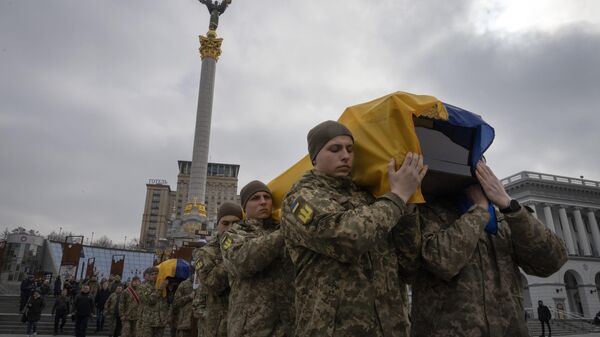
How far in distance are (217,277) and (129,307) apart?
23.9 ft

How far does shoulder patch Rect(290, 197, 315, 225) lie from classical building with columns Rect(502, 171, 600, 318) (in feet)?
134

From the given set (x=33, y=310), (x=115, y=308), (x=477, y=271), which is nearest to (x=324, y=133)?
(x=477, y=271)

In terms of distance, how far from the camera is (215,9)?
156 feet

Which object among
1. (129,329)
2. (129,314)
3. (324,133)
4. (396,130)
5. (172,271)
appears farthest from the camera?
(129,329)

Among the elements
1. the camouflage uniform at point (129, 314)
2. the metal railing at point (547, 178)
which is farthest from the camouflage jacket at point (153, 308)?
the metal railing at point (547, 178)

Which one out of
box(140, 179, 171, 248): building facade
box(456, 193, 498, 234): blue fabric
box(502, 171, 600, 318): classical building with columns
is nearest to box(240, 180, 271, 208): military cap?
box(456, 193, 498, 234): blue fabric

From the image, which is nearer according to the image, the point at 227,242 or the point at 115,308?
the point at 227,242

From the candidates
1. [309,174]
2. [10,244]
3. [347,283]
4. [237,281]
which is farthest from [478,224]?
[10,244]

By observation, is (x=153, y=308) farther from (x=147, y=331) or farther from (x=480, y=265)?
(x=480, y=265)

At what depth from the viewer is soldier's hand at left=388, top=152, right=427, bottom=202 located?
2.03m

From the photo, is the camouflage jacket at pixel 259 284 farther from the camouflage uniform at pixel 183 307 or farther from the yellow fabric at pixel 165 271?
the yellow fabric at pixel 165 271

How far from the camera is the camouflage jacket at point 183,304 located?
792 centimetres

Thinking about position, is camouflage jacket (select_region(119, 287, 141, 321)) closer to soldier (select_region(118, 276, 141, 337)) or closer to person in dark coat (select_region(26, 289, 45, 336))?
soldier (select_region(118, 276, 141, 337))

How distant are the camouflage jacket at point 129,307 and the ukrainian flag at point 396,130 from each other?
946cm
